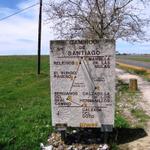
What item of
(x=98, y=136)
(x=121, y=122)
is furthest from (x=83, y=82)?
(x=121, y=122)

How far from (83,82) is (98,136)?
4.16 feet

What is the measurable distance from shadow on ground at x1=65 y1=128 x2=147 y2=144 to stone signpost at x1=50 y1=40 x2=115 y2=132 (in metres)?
0.31

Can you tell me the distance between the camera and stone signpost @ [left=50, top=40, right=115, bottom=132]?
8594mm

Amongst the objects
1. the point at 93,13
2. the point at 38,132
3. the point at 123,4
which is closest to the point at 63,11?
the point at 93,13

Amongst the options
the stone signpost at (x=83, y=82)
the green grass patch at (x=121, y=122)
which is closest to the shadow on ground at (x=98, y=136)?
the stone signpost at (x=83, y=82)

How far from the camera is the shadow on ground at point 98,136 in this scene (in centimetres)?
901

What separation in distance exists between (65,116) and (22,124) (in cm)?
240

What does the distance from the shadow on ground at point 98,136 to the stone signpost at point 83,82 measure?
1.01 ft

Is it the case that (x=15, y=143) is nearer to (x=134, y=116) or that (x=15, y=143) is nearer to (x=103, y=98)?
(x=103, y=98)

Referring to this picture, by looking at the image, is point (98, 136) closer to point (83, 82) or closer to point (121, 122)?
point (83, 82)

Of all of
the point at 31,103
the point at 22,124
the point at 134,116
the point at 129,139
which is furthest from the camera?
the point at 31,103

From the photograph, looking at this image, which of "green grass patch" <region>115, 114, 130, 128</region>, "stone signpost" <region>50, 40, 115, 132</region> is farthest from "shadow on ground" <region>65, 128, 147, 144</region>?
"green grass patch" <region>115, 114, 130, 128</region>

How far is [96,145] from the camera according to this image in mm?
8766

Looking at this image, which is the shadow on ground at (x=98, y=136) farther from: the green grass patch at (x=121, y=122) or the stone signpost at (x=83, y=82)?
the green grass patch at (x=121, y=122)
